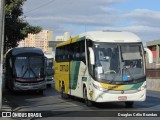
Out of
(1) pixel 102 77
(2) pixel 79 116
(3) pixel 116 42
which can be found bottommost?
(2) pixel 79 116

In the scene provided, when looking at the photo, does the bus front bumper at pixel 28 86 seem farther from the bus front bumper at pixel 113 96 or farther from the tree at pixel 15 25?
the bus front bumper at pixel 113 96

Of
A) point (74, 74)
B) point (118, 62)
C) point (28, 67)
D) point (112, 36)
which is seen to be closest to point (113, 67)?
point (118, 62)

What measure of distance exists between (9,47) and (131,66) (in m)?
18.0

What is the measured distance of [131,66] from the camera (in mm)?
18828

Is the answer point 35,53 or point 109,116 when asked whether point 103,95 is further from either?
point 35,53

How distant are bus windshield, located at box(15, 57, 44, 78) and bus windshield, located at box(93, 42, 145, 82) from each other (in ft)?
41.4

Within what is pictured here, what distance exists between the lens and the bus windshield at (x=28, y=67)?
101 ft

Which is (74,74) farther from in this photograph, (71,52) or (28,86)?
(28,86)

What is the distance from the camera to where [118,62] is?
61.4 ft

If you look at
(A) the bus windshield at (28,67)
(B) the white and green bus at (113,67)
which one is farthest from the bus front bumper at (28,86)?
(B) the white and green bus at (113,67)

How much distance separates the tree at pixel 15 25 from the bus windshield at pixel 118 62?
12.2 meters

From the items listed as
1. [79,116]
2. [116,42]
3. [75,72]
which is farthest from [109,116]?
[75,72]

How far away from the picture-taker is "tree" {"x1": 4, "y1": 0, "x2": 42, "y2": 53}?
99.6 ft

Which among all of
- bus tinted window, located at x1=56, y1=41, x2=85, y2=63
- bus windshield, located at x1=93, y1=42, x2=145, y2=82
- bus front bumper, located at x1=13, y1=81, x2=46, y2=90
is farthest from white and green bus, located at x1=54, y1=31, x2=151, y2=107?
bus front bumper, located at x1=13, y1=81, x2=46, y2=90
